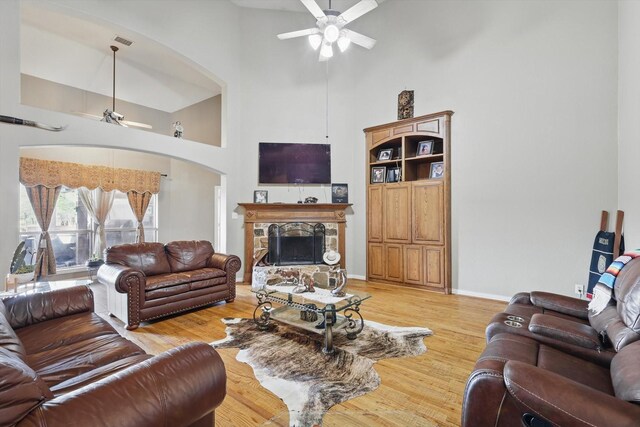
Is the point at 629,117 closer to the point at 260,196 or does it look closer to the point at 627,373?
the point at 627,373

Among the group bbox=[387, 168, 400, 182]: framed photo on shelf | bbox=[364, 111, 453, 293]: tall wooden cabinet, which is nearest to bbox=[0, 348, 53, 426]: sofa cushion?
bbox=[364, 111, 453, 293]: tall wooden cabinet

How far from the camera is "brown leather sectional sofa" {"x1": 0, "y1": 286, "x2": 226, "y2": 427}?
3.25ft

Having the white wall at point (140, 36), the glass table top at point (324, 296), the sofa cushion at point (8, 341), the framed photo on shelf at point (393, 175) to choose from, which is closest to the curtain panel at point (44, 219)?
the white wall at point (140, 36)

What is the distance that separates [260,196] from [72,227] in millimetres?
3922

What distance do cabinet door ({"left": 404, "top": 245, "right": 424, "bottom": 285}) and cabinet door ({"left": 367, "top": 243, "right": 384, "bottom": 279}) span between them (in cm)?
49

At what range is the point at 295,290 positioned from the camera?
338cm

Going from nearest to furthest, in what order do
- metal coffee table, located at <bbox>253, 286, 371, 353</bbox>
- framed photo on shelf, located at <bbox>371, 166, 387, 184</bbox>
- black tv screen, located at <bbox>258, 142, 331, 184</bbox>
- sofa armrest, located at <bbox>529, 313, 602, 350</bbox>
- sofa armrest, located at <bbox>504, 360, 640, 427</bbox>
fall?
sofa armrest, located at <bbox>504, 360, 640, 427</bbox> → sofa armrest, located at <bbox>529, 313, 602, 350</bbox> → metal coffee table, located at <bbox>253, 286, 371, 353</bbox> → framed photo on shelf, located at <bbox>371, 166, 387, 184</bbox> → black tv screen, located at <bbox>258, 142, 331, 184</bbox>

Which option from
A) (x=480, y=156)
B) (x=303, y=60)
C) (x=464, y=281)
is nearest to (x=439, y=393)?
(x=464, y=281)

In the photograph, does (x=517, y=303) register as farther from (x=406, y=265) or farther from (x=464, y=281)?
(x=406, y=265)

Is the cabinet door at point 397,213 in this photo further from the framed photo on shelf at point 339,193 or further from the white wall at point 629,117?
the white wall at point 629,117

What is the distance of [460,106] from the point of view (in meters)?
4.92

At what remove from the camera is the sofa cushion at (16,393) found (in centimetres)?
93

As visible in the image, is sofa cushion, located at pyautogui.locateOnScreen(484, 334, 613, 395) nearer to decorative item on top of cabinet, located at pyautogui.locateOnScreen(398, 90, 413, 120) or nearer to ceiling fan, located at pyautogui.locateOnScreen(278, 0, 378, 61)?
ceiling fan, located at pyautogui.locateOnScreen(278, 0, 378, 61)

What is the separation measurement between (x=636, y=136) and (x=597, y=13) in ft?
6.44
